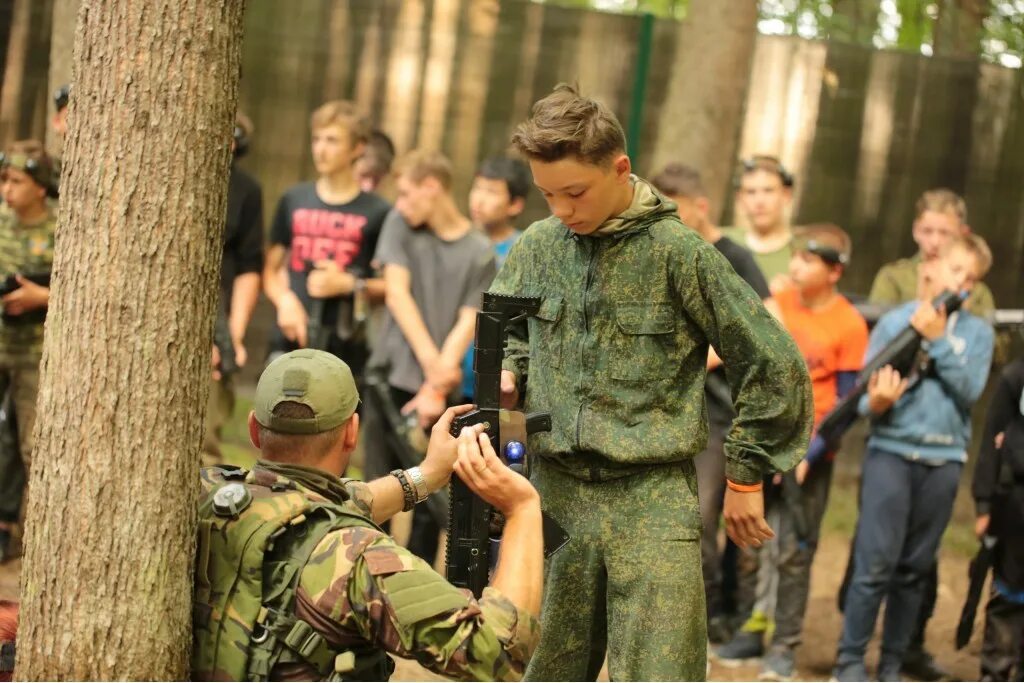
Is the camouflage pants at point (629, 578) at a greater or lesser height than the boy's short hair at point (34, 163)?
lesser

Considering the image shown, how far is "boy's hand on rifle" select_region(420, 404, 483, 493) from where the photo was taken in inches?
143

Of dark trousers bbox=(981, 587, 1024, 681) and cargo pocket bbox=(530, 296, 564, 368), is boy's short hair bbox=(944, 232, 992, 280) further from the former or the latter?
cargo pocket bbox=(530, 296, 564, 368)

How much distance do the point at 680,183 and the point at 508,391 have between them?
255 cm

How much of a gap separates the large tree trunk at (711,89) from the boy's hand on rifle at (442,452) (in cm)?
500

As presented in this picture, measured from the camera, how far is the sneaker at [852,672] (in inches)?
249

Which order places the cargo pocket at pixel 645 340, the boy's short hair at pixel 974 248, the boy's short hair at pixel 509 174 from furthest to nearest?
1. the boy's short hair at pixel 509 174
2. the boy's short hair at pixel 974 248
3. the cargo pocket at pixel 645 340

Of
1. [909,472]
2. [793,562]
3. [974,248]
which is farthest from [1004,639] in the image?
[974,248]

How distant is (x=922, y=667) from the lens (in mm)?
6773

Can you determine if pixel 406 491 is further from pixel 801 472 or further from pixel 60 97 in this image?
pixel 60 97

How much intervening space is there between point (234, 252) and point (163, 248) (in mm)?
4155

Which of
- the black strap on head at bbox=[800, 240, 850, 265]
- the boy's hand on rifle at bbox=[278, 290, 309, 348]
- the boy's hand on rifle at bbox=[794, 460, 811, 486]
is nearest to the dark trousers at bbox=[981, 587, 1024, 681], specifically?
the boy's hand on rifle at bbox=[794, 460, 811, 486]

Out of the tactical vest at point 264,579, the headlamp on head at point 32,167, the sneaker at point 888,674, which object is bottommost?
the sneaker at point 888,674

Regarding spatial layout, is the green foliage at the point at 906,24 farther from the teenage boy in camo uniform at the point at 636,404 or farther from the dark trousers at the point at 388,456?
the teenage boy in camo uniform at the point at 636,404

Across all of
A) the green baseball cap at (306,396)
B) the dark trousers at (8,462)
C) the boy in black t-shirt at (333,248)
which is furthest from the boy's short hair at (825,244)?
the dark trousers at (8,462)
